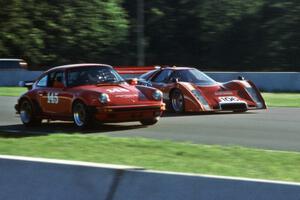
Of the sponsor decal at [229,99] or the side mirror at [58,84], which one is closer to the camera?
the side mirror at [58,84]

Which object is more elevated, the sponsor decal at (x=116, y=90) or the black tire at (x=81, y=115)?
the sponsor decal at (x=116, y=90)

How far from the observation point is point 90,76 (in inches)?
522

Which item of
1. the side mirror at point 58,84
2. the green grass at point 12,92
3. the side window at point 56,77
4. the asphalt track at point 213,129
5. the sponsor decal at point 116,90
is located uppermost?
the side window at point 56,77

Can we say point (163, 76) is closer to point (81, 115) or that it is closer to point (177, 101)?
point (177, 101)

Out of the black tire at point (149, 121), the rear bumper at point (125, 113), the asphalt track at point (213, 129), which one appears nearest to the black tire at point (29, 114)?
the asphalt track at point (213, 129)

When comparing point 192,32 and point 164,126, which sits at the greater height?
point 192,32

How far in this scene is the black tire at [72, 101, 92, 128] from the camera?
41.3 ft

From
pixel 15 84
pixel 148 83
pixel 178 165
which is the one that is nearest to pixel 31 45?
pixel 15 84

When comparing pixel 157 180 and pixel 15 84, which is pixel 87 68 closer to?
pixel 157 180

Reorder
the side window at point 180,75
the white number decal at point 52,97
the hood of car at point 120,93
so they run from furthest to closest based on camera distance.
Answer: the side window at point 180,75 < the white number decal at point 52,97 < the hood of car at point 120,93

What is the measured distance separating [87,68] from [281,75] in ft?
50.6

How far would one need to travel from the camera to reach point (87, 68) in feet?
43.9

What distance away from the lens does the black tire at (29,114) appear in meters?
14.0

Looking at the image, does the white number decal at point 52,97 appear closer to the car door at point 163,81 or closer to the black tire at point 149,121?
the black tire at point 149,121
